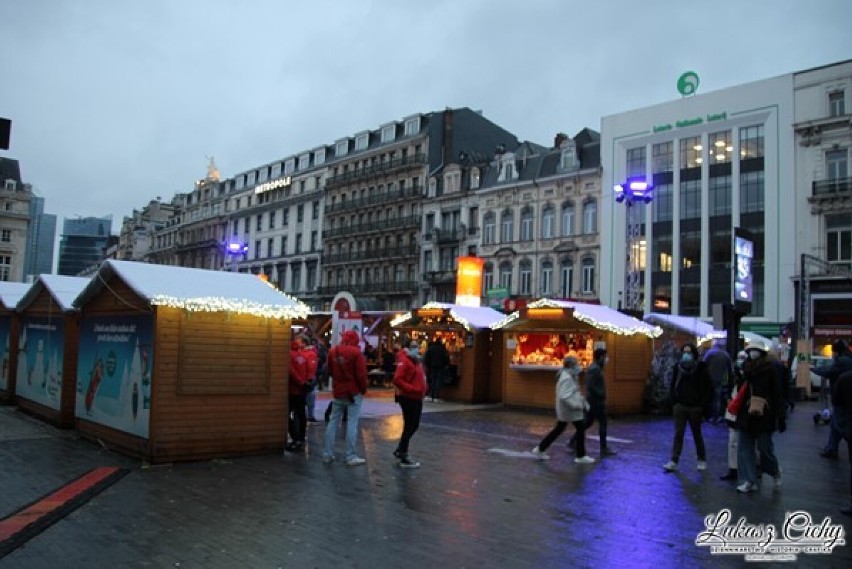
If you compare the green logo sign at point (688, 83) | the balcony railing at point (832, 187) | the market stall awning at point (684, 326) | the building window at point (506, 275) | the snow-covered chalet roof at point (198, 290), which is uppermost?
the green logo sign at point (688, 83)

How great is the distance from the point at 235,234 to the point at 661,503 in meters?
71.0

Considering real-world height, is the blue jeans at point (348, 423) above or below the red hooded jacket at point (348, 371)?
below

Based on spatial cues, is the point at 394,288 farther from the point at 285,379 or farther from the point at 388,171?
the point at 285,379

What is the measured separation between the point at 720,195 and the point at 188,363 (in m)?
36.1

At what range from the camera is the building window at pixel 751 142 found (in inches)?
1487

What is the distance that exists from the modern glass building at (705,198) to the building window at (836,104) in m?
1.79

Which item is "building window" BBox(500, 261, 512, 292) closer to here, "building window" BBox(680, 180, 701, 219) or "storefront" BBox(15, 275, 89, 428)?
"building window" BBox(680, 180, 701, 219)

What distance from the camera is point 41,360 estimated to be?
46.4 feet

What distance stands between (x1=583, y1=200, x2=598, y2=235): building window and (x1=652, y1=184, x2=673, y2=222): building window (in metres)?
3.48

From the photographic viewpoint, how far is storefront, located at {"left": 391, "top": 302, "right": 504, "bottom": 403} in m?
20.6

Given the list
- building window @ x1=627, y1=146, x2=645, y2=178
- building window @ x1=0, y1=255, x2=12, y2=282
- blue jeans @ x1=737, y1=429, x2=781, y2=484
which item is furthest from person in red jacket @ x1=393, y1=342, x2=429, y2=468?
building window @ x1=0, y1=255, x2=12, y2=282

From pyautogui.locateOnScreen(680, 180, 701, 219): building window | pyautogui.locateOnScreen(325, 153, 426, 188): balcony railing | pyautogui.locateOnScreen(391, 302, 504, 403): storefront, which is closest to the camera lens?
pyautogui.locateOnScreen(391, 302, 504, 403): storefront

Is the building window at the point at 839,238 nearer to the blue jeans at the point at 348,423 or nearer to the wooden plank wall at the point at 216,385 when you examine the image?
the blue jeans at the point at 348,423

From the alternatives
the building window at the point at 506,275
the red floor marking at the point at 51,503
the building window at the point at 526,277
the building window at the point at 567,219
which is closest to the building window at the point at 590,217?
the building window at the point at 567,219
